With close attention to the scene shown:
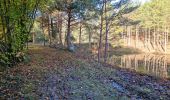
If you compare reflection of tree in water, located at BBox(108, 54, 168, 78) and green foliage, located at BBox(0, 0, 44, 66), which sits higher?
green foliage, located at BBox(0, 0, 44, 66)

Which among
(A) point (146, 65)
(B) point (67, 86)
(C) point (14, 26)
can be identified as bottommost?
(A) point (146, 65)

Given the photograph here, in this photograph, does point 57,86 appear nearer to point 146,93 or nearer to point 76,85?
point 76,85

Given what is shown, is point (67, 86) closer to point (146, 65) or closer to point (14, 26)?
point (14, 26)

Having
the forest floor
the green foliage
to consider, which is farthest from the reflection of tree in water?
the green foliage

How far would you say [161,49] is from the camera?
2564 inches

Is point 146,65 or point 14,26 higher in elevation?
point 14,26

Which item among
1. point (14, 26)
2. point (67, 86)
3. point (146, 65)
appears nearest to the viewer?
point (67, 86)

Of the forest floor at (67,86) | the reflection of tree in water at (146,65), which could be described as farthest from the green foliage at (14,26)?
the reflection of tree in water at (146,65)

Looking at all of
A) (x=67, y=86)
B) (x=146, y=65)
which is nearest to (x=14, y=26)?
(x=67, y=86)

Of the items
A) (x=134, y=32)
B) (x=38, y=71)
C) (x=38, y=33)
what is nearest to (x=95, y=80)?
(x=38, y=71)

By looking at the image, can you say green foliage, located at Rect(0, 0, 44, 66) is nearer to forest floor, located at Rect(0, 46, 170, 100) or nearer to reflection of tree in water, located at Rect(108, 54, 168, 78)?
forest floor, located at Rect(0, 46, 170, 100)

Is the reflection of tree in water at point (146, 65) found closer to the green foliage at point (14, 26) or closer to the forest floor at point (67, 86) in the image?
the forest floor at point (67, 86)

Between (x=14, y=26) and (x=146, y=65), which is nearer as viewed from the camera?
(x=14, y=26)

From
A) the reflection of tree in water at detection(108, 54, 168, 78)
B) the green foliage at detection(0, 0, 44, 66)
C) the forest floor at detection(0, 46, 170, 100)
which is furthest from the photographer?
the reflection of tree in water at detection(108, 54, 168, 78)
